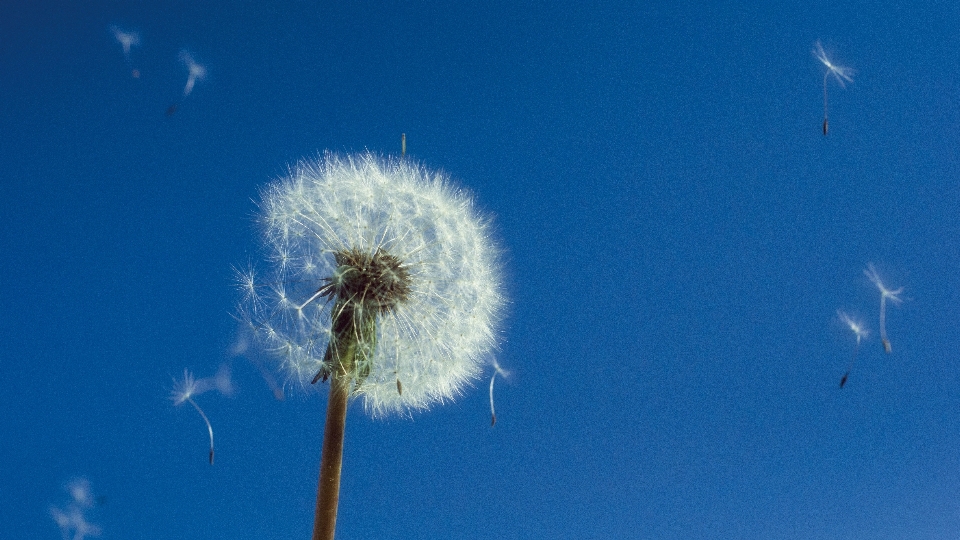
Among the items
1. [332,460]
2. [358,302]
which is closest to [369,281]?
[358,302]

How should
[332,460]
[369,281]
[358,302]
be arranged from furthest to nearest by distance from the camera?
[369,281], [358,302], [332,460]

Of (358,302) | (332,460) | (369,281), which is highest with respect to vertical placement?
(369,281)

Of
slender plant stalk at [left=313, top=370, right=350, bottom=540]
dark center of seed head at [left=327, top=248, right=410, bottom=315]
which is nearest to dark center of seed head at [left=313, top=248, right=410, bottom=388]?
dark center of seed head at [left=327, top=248, right=410, bottom=315]

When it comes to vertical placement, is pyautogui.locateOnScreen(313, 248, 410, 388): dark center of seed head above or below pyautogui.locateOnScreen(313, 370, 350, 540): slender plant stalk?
above

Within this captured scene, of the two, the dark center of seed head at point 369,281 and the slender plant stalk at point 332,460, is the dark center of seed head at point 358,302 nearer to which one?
the dark center of seed head at point 369,281

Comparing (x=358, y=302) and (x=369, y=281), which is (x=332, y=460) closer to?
(x=358, y=302)

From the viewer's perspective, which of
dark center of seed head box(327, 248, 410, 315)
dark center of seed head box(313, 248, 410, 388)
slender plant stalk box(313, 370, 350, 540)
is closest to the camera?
slender plant stalk box(313, 370, 350, 540)

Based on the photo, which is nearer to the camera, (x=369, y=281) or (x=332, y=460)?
(x=332, y=460)

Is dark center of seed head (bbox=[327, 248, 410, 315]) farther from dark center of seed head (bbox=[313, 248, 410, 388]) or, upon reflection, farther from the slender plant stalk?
the slender plant stalk

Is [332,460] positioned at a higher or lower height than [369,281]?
lower
